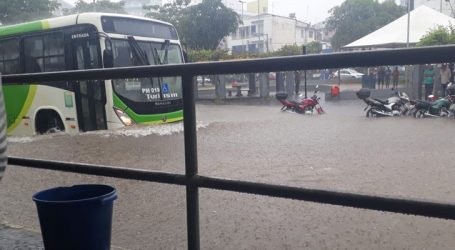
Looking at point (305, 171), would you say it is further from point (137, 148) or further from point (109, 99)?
point (109, 99)

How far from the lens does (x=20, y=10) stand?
28.1 meters

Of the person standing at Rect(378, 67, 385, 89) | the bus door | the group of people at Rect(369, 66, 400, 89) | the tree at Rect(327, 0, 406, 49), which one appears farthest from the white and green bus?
the tree at Rect(327, 0, 406, 49)

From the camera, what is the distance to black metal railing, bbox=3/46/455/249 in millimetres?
1520

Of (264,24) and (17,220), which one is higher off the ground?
(264,24)

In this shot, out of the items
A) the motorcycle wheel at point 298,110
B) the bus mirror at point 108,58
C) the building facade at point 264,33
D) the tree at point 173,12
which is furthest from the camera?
the building facade at point 264,33

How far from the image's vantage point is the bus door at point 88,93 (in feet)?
29.9

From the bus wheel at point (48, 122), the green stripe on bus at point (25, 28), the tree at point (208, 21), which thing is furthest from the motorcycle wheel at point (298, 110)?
the tree at point (208, 21)

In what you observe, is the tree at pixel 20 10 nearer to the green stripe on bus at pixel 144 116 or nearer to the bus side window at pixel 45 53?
the bus side window at pixel 45 53

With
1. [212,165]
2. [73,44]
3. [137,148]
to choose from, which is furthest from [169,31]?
[212,165]

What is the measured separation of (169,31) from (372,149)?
6.43 metres

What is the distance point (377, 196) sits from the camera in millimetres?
1633

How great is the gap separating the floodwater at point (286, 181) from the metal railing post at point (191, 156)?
0.23 meters

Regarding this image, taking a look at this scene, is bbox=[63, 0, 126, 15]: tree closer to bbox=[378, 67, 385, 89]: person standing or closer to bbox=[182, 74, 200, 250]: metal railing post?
bbox=[378, 67, 385, 89]: person standing

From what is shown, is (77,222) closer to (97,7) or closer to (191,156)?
(191,156)
